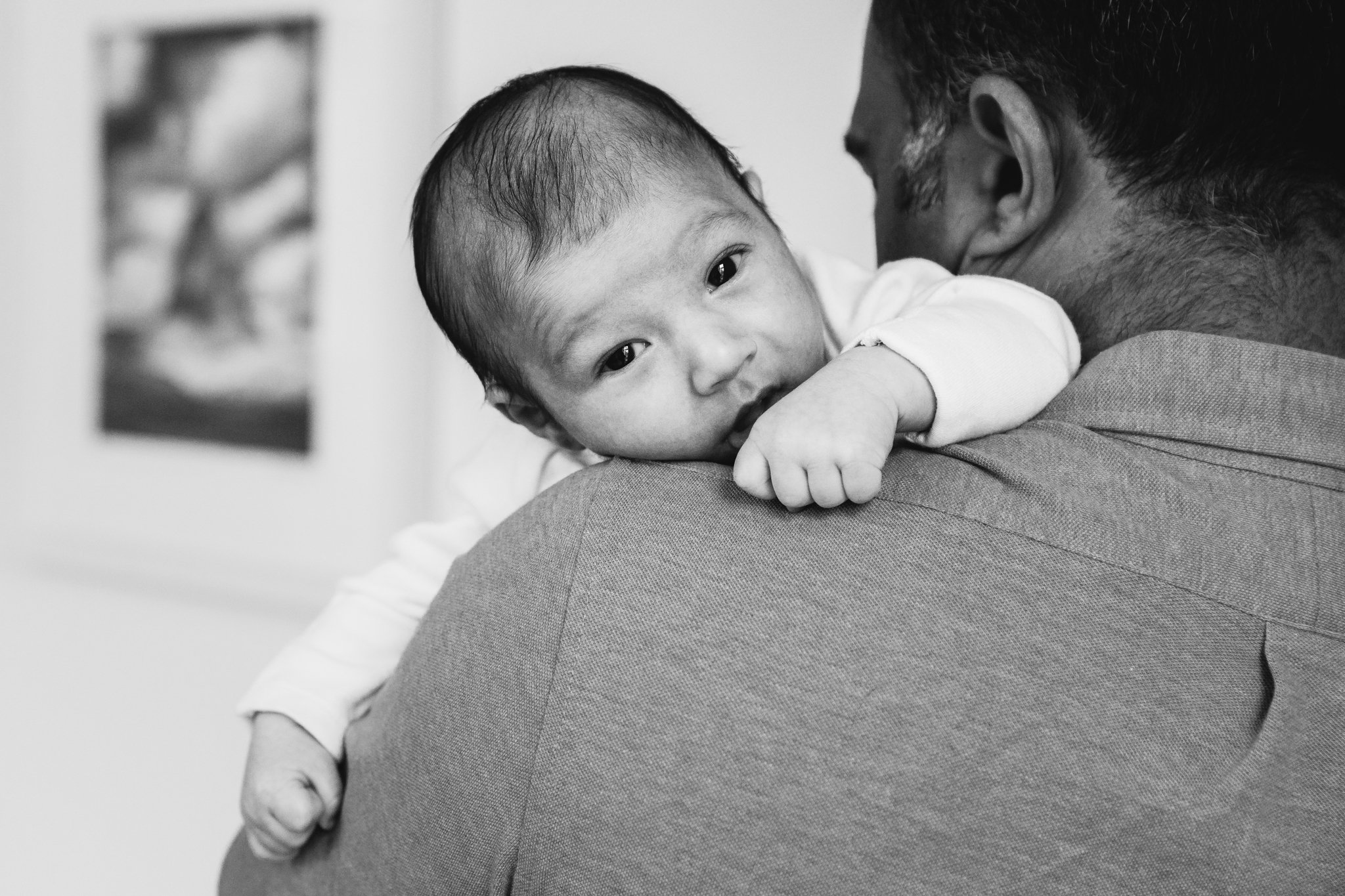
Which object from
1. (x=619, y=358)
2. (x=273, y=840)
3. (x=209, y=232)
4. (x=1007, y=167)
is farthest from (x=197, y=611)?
(x=1007, y=167)

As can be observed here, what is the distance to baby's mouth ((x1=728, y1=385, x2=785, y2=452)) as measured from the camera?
958 mm

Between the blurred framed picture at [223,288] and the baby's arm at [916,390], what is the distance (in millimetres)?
1548

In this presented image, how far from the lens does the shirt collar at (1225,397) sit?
767mm

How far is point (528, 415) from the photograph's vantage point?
3.62 ft

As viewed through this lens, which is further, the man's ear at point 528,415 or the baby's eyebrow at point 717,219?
the man's ear at point 528,415

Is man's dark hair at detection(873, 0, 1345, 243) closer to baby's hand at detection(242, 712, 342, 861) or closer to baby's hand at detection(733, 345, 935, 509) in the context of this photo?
baby's hand at detection(733, 345, 935, 509)

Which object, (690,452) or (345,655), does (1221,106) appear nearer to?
(690,452)

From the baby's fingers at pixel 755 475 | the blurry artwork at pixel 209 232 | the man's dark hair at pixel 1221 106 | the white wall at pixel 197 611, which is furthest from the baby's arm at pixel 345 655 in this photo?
the blurry artwork at pixel 209 232

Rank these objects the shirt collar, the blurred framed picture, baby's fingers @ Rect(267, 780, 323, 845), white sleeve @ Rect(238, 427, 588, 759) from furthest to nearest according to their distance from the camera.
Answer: the blurred framed picture, white sleeve @ Rect(238, 427, 588, 759), baby's fingers @ Rect(267, 780, 323, 845), the shirt collar

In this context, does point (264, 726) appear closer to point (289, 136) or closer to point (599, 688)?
point (599, 688)

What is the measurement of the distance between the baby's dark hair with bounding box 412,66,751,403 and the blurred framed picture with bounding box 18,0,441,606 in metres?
1.22

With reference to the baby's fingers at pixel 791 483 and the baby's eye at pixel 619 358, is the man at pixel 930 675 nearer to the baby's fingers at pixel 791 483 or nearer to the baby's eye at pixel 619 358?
the baby's fingers at pixel 791 483

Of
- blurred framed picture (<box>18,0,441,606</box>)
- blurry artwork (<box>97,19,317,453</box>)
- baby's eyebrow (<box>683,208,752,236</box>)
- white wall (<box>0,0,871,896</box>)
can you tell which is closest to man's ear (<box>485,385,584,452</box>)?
baby's eyebrow (<box>683,208,752,236</box>)

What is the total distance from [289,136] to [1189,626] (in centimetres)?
206
